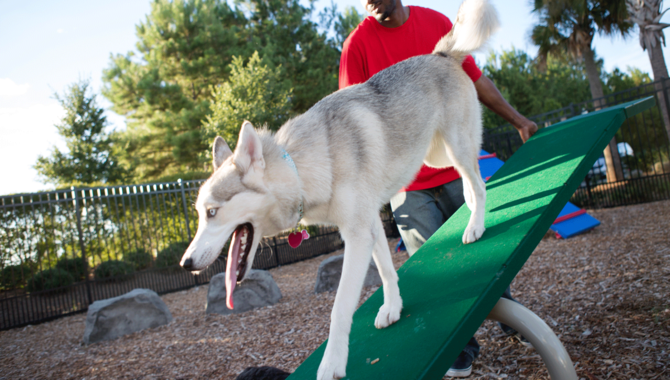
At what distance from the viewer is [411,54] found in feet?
11.3

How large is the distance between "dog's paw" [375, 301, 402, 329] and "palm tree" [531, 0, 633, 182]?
1375 cm

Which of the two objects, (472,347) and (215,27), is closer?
(472,347)

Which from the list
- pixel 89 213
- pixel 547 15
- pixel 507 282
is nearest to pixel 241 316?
pixel 507 282

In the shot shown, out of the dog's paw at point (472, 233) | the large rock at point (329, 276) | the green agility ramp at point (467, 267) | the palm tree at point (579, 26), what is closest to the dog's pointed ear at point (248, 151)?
the green agility ramp at point (467, 267)

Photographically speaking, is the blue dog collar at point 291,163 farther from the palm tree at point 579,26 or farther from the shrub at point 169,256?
the palm tree at point 579,26

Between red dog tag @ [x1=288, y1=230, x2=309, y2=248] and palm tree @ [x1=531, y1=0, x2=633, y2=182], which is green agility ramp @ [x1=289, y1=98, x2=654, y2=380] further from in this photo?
palm tree @ [x1=531, y1=0, x2=633, y2=182]

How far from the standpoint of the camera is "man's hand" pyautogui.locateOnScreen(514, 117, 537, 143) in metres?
3.32

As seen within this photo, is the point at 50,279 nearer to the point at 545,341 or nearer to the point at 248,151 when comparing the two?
the point at 248,151

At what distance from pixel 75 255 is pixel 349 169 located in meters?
9.33

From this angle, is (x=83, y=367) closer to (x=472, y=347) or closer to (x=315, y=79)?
(x=472, y=347)

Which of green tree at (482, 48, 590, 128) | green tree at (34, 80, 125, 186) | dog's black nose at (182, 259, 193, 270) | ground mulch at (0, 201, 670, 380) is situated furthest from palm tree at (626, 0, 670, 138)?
green tree at (34, 80, 125, 186)

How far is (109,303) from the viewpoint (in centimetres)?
583

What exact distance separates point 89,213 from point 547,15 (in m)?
17.8

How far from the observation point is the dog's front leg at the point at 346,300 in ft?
6.03
